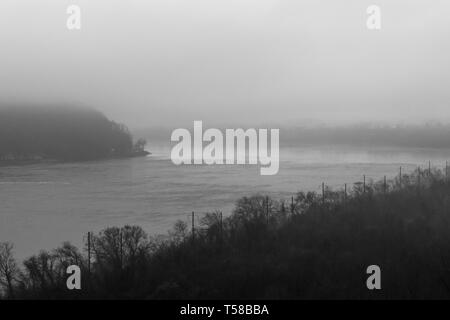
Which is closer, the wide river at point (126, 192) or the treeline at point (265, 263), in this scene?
the treeline at point (265, 263)

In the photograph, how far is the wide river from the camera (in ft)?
24.5

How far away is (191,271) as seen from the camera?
14.3ft

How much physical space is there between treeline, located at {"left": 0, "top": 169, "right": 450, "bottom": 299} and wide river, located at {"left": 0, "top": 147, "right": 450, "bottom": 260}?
1.37 meters

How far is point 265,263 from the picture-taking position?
440cm

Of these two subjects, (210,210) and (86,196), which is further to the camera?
(86,196)

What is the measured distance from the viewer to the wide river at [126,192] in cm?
746

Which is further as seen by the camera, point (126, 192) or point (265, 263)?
point (126, 192)

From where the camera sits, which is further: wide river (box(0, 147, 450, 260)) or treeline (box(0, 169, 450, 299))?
wide river (box(0, 147, 450, 260))

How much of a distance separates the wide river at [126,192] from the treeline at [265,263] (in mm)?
1372

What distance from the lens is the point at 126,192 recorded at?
10.8 meters

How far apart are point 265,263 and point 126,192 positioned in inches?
269
